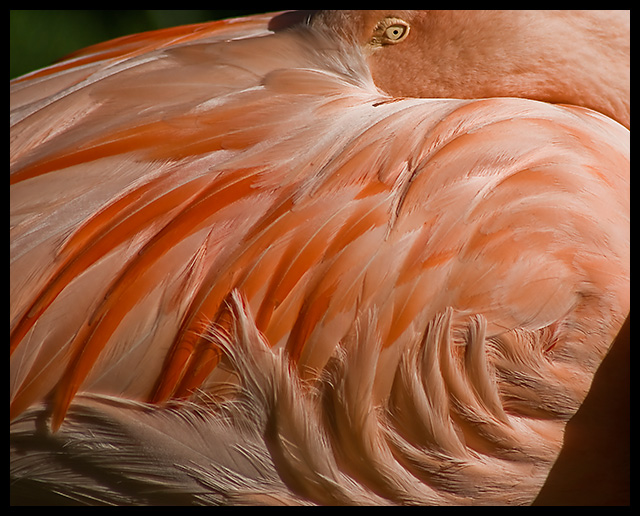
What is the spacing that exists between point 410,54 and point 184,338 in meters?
0.48

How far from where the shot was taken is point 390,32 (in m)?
0.86

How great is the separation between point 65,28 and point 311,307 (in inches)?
54.6

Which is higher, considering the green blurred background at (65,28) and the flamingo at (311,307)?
the green blurred background at (65,28)

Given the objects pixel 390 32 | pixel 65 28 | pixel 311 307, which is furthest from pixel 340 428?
pixel 65 28

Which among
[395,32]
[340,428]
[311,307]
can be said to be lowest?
[340,428]

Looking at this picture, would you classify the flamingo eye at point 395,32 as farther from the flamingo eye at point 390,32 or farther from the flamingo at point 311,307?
the flamingo at point 311,307

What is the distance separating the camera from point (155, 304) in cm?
67

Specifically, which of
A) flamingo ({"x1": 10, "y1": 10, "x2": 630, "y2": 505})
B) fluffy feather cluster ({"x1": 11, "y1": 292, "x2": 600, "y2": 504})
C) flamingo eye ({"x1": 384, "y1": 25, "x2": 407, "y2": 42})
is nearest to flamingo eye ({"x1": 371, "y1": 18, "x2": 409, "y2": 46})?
flamingo eye ({"x1": 384, "y1": 25, "x2": 407, "y2": 42})

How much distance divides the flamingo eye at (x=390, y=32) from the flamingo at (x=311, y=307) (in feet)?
0.60

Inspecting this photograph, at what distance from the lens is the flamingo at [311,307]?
0.66m

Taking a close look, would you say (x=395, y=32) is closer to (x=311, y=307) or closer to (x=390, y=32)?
(x=390, y=32)

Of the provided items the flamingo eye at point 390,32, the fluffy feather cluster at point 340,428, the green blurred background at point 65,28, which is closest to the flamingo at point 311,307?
the fluffy feather cluster at point 340,428

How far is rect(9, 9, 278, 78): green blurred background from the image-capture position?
5.32 feet

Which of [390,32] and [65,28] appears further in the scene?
[65,28]
